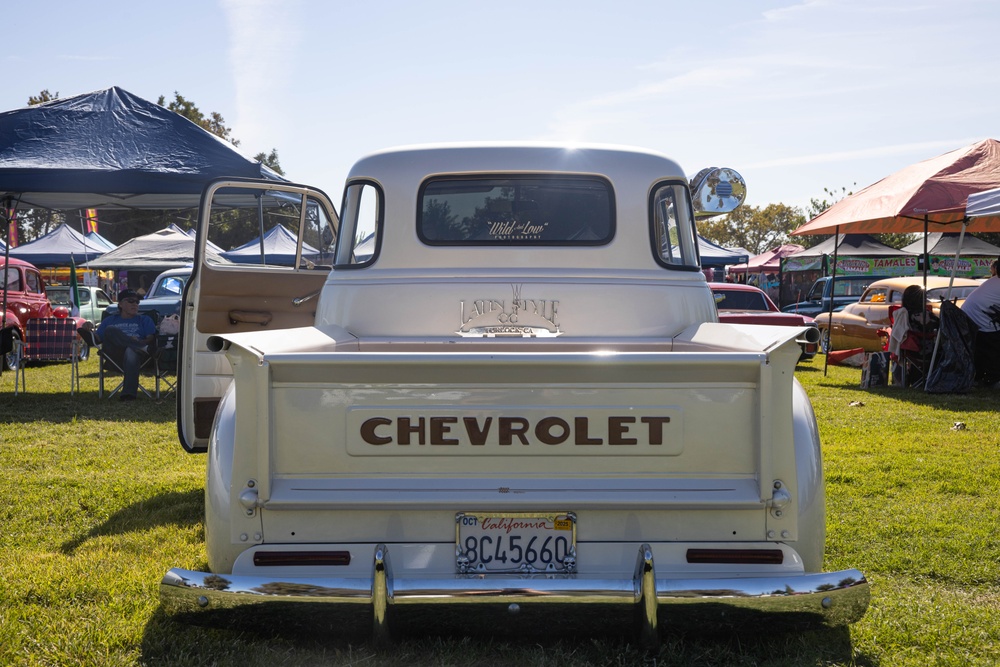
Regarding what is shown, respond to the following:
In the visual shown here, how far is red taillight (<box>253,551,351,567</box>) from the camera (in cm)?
290

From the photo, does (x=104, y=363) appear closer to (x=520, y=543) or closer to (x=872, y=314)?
(x=520, y=543)

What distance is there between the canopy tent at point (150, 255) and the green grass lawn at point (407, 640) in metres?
13.5

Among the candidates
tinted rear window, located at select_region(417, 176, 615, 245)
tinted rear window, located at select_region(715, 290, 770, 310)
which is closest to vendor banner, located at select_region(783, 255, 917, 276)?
tinted rear window, located at select_region(715, 290, 770, 310)

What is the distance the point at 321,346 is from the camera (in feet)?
12.1

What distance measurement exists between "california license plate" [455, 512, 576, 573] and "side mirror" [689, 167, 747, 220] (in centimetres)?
354

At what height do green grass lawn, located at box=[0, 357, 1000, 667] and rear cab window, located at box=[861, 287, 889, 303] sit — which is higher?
rear cab window, located at box=[861, 287, 889, 303]

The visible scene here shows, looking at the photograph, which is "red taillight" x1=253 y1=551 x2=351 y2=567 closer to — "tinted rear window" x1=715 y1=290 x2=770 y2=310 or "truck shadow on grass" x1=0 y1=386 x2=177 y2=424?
"truck shadow on grass" x1=0 y1=386 x2=177 y2=424

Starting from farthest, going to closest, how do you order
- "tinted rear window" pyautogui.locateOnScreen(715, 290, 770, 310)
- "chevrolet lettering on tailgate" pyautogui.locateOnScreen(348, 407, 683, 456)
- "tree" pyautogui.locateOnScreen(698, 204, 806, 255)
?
"tree" pyautogui.locateOnScreen(698, 204, 806, 255), "tinted rear window" pyautogui.locateOnScreen(715, 290, 770, 310), "chevrolet lettering on tailgate" pyautogui.locateOnScreen(348, 407, 683, 456)

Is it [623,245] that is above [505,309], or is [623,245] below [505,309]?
above

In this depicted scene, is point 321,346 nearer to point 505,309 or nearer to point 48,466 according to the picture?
point 505,309

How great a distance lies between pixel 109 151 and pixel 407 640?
8970 millimetres

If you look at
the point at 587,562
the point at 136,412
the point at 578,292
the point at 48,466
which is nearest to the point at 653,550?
the point at 587,562

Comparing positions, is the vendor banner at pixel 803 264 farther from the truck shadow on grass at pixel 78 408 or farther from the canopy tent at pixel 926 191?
the truck shadow on grass at pixel 78 408

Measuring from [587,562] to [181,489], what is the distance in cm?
403
